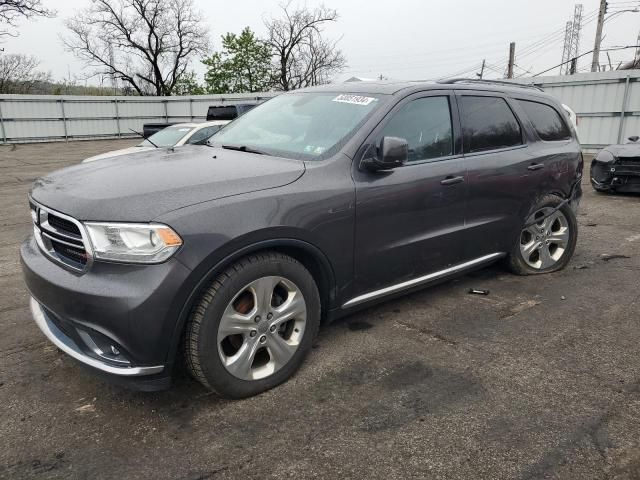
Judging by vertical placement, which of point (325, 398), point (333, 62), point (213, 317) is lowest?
point (325, 398)

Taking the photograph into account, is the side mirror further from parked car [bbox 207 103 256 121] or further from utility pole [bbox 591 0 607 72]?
utility pole [bbox 591 0 607 72]

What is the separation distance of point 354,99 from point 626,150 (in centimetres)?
726

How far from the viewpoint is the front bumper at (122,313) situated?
2322 millimetres

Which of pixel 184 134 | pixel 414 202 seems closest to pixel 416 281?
pixel 414 202

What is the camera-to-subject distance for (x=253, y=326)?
8.84 ft

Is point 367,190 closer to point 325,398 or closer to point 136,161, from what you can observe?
point 325,398

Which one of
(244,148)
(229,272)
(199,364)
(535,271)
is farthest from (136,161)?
(535,271)

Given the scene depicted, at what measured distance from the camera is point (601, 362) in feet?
10.4

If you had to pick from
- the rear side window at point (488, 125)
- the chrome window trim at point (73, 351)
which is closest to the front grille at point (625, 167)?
the rear side window at point (488, 125)

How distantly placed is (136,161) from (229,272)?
113cm

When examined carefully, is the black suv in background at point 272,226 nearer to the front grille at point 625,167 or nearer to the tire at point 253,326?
the tire at point 253,326

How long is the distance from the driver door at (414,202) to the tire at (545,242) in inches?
42.4

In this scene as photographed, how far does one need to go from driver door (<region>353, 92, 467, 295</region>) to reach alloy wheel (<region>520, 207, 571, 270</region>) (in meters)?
1.15

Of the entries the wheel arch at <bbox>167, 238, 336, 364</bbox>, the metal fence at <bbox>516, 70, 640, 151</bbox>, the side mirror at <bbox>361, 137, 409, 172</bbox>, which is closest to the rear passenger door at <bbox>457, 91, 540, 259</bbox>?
the side mirror at <bbox>361, 137, 409, 172</bbox>
